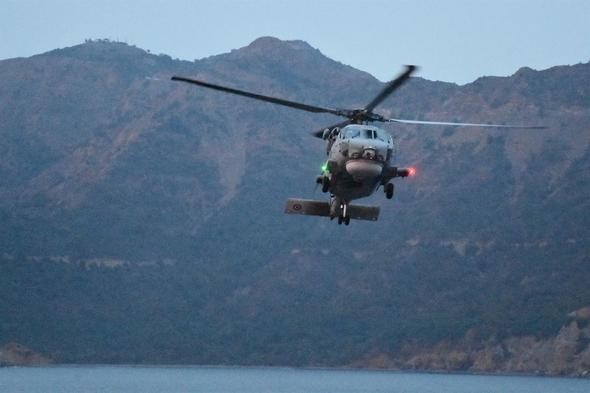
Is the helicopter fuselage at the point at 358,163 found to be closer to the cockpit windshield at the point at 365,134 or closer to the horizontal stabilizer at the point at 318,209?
the cockpit windshield at the point at 365,134

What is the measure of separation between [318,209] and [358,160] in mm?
6912

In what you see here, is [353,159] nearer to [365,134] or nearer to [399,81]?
[365,134]

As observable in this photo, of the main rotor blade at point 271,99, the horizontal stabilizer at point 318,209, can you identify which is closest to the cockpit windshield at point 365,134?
the main rotor blade at point 271,99

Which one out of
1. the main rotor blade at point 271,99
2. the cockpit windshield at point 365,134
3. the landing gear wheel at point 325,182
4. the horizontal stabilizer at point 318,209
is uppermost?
the main rotor blade at point 271,99

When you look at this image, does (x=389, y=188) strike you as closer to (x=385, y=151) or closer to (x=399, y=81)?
(x=385, y=151)

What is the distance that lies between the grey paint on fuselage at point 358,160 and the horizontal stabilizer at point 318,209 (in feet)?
7.72

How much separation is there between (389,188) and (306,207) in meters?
6.45

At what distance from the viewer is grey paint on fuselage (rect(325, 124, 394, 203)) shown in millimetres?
65812

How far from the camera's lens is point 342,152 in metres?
66.9

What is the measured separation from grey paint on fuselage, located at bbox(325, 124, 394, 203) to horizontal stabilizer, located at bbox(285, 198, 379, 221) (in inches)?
92.7

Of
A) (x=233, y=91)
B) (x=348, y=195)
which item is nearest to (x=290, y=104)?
(x=233, y=91)

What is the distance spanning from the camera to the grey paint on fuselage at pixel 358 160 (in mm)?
65812

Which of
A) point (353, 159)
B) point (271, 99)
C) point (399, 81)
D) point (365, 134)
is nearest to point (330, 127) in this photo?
point (365, 134)

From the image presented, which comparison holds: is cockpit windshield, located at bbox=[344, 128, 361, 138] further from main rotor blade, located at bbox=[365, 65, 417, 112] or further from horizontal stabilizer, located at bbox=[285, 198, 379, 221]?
horizontal stabilizer, located at bbox=[285, 198, 379, 221]
